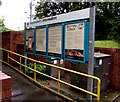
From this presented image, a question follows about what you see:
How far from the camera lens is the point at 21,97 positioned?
4051 millimetres

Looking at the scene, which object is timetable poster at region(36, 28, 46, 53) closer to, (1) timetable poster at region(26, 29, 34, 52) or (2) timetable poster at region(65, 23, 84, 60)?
(1) timetable poster at region(26, 29, 34, 52)

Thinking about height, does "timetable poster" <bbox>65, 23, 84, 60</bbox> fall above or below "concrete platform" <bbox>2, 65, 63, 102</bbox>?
above

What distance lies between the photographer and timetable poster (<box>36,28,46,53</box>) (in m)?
5.29

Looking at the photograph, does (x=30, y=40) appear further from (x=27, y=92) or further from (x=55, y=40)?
(x=27, y=92)

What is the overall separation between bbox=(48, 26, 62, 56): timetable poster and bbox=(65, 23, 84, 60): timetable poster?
355 millimetres

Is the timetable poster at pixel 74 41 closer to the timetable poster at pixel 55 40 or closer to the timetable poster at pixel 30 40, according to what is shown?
the timetable poster at pixel 55 40

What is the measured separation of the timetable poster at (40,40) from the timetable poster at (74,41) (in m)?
1.32

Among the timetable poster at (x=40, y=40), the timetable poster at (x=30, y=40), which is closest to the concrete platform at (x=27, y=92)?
the timetable poster at (x=40, y=40)

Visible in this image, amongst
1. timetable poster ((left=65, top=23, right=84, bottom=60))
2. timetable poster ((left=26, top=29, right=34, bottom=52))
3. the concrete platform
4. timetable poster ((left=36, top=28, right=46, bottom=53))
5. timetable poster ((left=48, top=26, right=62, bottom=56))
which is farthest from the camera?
timetable poster ((left=26, top=29, right=34, bottom=52))

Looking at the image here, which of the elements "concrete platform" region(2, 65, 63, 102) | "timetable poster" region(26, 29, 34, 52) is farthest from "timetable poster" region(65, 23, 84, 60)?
"timetable poster" region(26, 29, 34, 52)

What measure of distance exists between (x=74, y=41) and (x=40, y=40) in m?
1.96

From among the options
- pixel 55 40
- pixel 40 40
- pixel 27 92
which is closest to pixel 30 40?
pixel 40 40

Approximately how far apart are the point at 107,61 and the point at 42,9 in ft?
40.4

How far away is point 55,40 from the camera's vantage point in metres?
4.68
